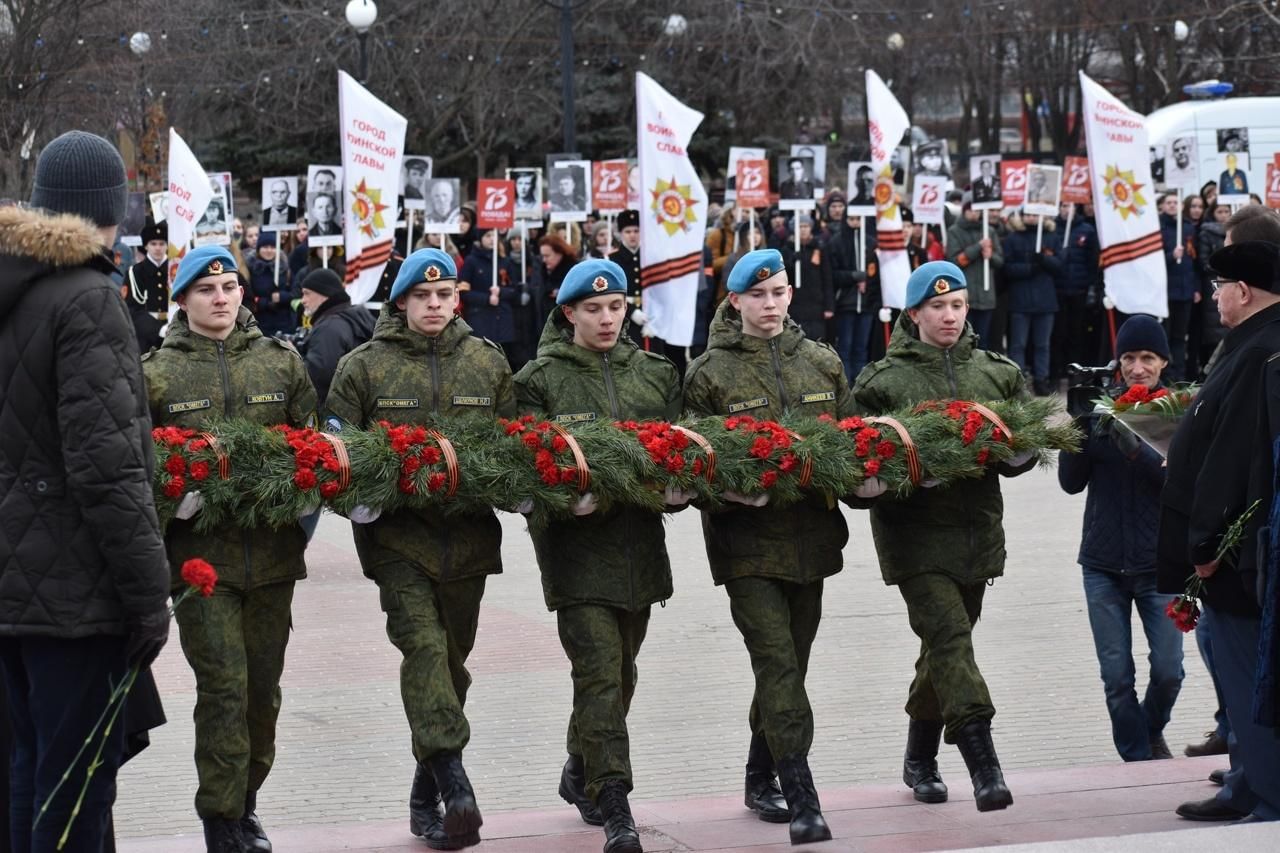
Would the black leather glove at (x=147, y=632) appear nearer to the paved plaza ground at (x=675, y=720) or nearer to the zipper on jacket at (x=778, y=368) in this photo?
the paved plaza ground at (x=675, y=720)

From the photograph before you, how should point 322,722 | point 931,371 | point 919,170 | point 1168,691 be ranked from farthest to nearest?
1. point 919,170
2. point 322,722
3. point 1168,691
4. point 931,371

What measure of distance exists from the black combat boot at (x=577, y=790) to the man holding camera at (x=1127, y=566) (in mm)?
2196

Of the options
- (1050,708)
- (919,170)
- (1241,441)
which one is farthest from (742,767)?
(919,170)

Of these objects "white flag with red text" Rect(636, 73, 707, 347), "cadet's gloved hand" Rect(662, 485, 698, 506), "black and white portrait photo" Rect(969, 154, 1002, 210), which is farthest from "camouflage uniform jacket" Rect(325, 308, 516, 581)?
"black and white portrait photo" Rect(969, 154, 1002, 210)

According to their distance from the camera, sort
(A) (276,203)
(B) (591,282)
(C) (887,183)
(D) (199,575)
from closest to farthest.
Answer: (D) (199,575) < (B) (591,282) < (C) (887,183) < (A) (276,203)

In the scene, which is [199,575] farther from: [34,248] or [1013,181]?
[1013,181]

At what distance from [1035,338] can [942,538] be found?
15163mm

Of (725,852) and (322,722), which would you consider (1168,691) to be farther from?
(322,722)

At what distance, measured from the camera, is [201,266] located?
21.2ft

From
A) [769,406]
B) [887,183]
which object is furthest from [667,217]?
[769,406]

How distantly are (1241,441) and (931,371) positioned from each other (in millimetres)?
1420

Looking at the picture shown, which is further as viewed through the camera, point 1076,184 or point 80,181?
point 1076,184

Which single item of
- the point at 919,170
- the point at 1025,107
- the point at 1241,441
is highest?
the point at 1025,107

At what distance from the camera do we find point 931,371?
7.05m
